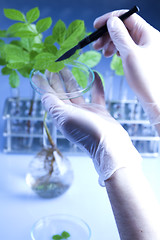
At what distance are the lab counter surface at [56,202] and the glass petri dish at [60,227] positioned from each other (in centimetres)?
3

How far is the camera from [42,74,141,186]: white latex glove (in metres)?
0.88

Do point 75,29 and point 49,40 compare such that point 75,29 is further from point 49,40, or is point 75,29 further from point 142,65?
point 142,65


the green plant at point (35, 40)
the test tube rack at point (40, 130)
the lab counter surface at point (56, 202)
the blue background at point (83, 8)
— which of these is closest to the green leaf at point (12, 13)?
the green plant at point (35, 40)

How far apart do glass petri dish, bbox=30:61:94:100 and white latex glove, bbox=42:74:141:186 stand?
0.05 m

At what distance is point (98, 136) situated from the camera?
0.88 meters

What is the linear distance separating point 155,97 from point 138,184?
224 millimetres

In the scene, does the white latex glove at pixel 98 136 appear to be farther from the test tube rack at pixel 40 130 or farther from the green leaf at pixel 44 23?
the test tube rack at pixel 40 130

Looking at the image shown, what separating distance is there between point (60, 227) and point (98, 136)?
366 mm

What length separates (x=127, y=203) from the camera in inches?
33.4

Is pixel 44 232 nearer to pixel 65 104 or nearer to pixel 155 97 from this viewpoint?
pixel 65 104

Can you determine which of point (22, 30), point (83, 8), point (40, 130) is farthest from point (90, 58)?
point (83, 8)

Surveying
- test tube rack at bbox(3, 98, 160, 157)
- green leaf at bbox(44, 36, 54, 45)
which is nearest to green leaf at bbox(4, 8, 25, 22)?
green leaf at bbox(44, 36, 54, 45)

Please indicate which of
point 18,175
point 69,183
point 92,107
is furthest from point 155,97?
point 18,175

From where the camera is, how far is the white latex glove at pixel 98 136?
2.88 ft
